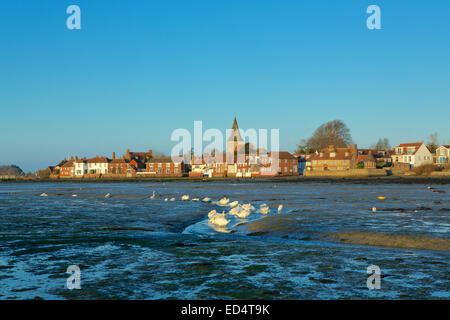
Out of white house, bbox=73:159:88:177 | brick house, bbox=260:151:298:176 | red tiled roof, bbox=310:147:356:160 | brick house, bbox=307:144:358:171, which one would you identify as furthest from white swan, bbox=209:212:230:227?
white house, bbox=73:159:88:177

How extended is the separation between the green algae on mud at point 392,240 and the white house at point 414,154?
113426mm

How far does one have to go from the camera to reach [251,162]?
156m

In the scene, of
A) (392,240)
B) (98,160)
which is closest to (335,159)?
(98,160)

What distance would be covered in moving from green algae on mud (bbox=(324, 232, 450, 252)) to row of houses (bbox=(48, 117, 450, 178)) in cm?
10888

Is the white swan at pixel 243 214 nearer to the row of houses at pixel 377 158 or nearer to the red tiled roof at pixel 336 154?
the row of houses at pixel 377 158

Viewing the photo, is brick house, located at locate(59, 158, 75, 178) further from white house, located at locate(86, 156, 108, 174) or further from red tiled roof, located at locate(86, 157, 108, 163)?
red tiled roof, located at locate(86, 157, 108, 163)

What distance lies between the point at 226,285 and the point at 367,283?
9.82ft

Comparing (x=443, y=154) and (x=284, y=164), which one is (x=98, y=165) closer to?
(x=284, y=164)

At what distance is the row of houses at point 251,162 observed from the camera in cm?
12213

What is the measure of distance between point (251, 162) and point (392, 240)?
142 meters
